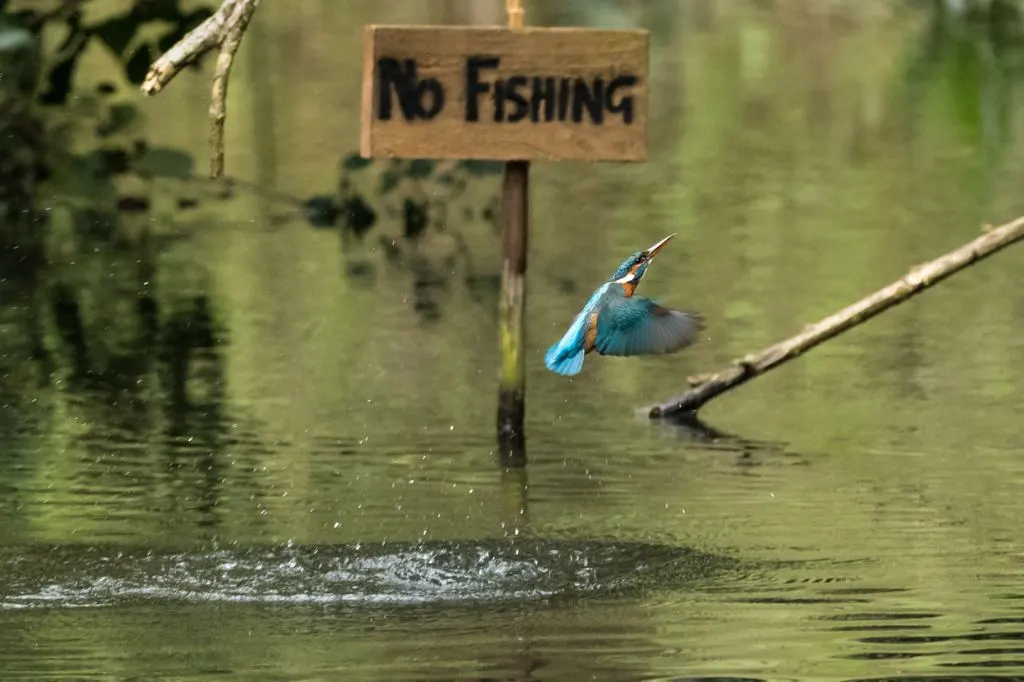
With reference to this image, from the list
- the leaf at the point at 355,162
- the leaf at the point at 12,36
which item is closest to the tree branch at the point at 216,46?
the leaf at the point at 12,36

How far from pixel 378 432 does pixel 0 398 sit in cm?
171

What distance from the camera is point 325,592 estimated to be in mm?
7641

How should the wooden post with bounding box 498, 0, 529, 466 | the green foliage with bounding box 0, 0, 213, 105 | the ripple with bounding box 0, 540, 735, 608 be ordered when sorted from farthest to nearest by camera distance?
the green foliage with bounding box 0, 0, 213, 105 < the wooden post with bounding box 498, 0, 529, 466 < the ripple with bounding box 0, 540, 735, 608

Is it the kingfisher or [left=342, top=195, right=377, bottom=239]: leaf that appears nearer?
the kingfisher

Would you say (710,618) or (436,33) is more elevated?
(436,33)

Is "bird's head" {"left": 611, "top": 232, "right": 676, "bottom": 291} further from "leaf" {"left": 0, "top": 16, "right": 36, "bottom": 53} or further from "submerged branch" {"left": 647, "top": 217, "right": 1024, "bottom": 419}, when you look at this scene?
"leaf" {"left": 0, "top": 16, "right": 36, "bottom": 53}

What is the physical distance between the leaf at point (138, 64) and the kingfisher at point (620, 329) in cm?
691

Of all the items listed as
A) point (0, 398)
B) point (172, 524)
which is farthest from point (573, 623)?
point (0, 398)

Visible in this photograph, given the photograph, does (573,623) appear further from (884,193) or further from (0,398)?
(884,193)

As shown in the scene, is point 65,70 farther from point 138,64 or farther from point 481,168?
point 481,168

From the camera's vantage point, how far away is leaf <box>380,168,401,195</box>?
15.5 m

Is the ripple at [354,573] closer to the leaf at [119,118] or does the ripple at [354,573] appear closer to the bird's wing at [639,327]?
the bird's wing at [639,327]

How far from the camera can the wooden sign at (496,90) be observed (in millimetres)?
9367

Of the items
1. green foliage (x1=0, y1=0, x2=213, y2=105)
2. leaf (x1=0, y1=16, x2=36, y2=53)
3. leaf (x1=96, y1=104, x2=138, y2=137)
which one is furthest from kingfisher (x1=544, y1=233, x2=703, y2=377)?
leaf (x1=96, y1=104, x2=138, y2=137)
